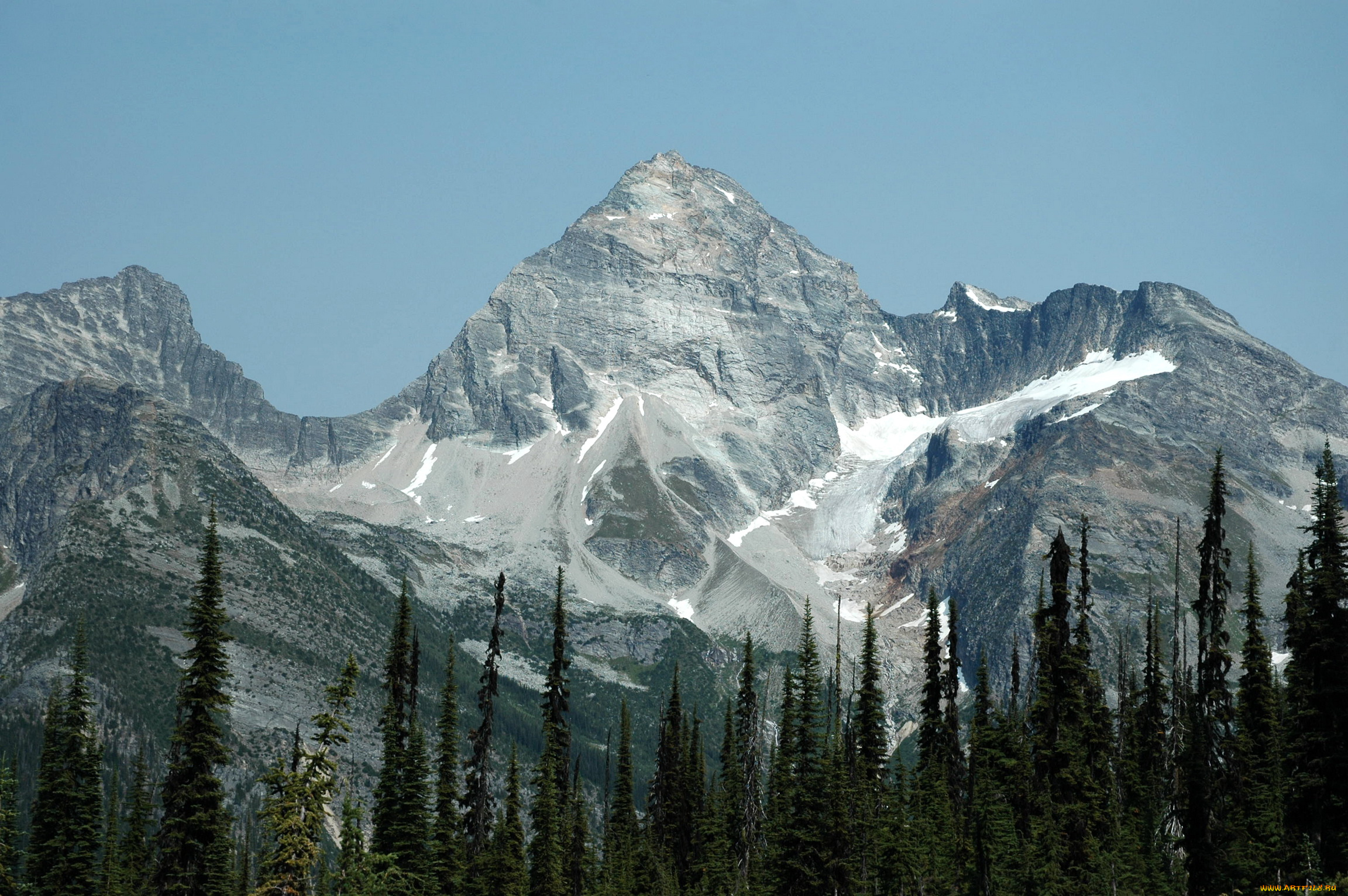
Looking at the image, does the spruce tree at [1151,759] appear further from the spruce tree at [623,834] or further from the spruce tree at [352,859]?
the spruce tree at [352,859]

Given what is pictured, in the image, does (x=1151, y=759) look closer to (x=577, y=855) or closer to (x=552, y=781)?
(x=577, y=855)

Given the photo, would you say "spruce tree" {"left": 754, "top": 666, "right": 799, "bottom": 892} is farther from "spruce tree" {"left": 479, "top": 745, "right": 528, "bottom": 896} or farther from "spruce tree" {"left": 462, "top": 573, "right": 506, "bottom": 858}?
"spruce tree" {"left": 462, "top": 573, "right": 506, "bottom": 858}

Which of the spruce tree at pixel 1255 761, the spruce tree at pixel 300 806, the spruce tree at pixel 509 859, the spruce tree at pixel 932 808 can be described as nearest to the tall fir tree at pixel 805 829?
the spruce tree at pixel 932 808

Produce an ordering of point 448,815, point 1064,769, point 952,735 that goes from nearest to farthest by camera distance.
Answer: point 1064,769, point 448,815, point 952,735

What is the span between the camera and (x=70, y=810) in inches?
3066

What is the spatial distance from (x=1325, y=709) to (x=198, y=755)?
41.9m

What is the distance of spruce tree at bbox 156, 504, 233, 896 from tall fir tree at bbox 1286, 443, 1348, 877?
131ft

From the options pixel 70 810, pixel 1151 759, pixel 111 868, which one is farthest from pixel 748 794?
pixel 70 810

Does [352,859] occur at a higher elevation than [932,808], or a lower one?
lower

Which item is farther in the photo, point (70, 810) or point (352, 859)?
point (70, 810)

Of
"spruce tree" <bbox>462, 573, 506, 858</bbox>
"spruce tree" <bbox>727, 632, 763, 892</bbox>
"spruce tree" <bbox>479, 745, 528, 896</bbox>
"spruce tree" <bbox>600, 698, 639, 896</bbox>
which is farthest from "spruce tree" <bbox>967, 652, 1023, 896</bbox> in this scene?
"spruce tree" <bbox>462, 573, 506, 858</bbox>

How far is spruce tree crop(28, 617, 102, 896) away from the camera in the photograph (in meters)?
75.7

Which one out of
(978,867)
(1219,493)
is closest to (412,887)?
(978,867)

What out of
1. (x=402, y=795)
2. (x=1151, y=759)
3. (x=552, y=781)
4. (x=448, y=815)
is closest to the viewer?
(x=402, y=795)
